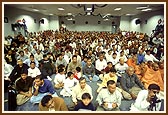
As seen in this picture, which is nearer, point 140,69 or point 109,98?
point 109,98

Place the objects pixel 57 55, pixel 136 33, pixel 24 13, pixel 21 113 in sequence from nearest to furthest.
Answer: pixel 21 113 < pixel 24 13 < pixel 136 33 < pixel 57 55

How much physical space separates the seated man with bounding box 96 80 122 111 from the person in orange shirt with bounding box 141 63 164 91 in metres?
0.37

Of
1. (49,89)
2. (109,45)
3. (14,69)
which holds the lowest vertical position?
(49,89)

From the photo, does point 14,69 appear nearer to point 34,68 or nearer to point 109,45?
point 34,68

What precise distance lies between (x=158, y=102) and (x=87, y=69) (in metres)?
1.03

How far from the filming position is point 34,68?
11.0 feet

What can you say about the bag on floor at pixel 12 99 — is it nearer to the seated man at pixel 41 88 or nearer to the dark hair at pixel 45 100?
the seated man at pixel 41 88

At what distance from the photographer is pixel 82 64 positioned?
369cm

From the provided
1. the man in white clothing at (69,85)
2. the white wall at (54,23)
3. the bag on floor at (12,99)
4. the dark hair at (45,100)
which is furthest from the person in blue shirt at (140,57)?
the bag on floor at (12,99)

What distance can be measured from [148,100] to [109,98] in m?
0.44

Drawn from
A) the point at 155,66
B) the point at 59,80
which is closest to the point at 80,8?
the point at 59,80

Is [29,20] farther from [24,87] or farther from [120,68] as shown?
[120,68]

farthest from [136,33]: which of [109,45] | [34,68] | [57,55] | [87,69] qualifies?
[34,68]

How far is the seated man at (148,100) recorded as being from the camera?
3.08 m
